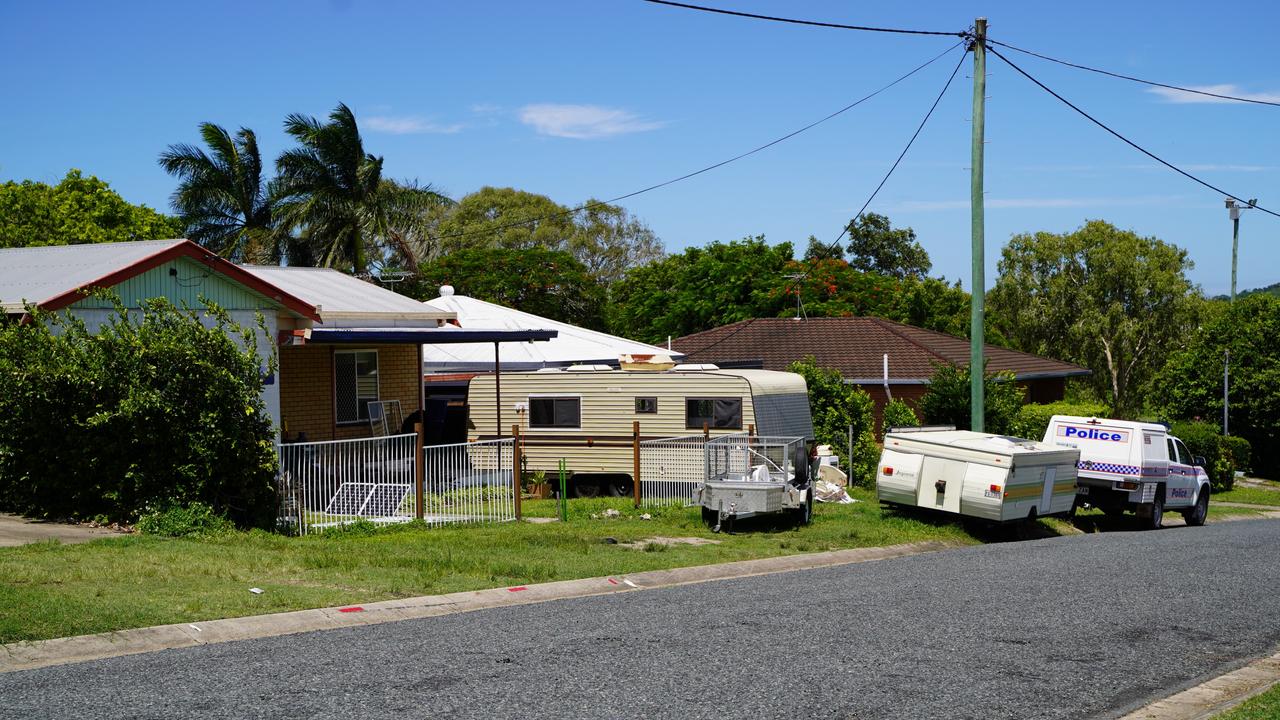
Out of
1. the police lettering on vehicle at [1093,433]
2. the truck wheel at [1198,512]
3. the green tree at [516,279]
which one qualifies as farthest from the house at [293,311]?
the green tree at [516,279]

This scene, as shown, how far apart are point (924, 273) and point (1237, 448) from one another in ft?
139

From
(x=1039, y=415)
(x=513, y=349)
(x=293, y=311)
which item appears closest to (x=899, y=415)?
(x=1039, y=415)

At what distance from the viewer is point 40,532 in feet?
46.9

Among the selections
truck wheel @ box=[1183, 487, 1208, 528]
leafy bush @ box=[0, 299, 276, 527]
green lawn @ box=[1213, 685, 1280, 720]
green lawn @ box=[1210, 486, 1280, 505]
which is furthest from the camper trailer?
green lawn @ box=[1210, 486, 1280, 505]

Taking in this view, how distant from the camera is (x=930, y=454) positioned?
19641mm

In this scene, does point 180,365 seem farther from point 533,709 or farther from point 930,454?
point 930,454

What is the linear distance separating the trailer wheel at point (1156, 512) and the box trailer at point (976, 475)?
3663 millimetres

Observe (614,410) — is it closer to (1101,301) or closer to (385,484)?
(385,484)

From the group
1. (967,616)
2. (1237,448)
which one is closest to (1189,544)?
(967,616)

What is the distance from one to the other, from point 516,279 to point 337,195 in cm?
1940

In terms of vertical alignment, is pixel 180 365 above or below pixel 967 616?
above

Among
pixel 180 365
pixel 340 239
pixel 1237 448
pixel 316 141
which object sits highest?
pixel 316 141

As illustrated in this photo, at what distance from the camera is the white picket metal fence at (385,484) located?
16266 millimetres

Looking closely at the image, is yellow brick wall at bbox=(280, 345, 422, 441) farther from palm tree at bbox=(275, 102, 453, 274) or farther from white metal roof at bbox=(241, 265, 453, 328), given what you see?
palm tree at bbox=(275, 102, 453, 274)
